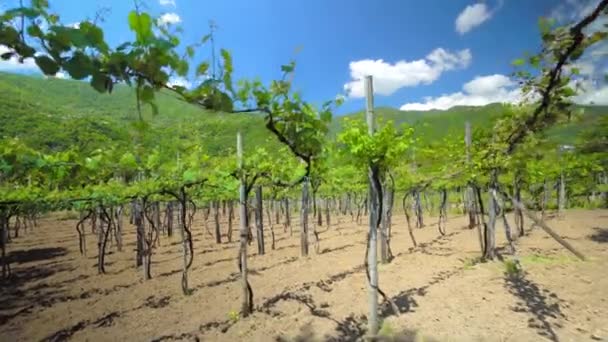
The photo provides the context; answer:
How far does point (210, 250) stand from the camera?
48.0ft

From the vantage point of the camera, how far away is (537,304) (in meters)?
6.35

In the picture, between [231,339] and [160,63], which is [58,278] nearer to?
[231,339]

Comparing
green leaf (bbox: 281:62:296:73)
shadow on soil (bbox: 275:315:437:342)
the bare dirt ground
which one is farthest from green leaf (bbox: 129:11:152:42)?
the bare dirt ground

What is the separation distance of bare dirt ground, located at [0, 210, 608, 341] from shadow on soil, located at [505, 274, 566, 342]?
2cm

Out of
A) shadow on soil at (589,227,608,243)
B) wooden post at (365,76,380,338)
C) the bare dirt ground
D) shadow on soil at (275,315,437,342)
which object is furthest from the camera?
shadow on soil at (589,227,608,243)

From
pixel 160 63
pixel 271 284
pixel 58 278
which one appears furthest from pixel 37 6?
pixel 58 278

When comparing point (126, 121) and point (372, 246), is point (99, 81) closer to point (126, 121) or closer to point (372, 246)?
point (126, 121)

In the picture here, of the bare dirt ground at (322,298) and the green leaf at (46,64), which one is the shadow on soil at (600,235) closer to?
the bare dirt ground at (322,298)

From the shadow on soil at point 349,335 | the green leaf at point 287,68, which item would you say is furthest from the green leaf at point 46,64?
the shadow on soil at point 349,335

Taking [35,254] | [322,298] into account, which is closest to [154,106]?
[322,298]

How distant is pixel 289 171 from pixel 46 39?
740 centimetres

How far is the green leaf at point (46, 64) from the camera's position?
1.39 metres

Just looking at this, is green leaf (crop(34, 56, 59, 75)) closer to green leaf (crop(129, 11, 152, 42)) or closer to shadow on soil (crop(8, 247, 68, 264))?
green leaf (crop(129, 11, 152, 42))

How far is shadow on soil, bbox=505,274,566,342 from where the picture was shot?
5520mm
